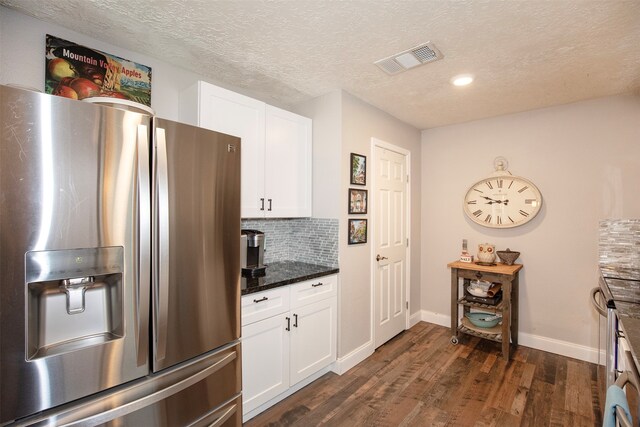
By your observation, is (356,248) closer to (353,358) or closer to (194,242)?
(353,358)

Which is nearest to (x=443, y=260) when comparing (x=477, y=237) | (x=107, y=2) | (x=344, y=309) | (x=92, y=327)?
(x=477, y=237)

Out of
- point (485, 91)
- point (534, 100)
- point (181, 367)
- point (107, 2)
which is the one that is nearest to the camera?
point (181, 367)

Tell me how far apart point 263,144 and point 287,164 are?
11.9 inches

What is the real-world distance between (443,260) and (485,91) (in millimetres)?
1998

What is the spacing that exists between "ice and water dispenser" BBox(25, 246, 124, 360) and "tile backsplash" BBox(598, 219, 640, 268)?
148 inches

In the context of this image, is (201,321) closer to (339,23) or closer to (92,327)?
(92,327)

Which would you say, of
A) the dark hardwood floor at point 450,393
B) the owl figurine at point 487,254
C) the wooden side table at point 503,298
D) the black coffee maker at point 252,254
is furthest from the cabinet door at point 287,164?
the owl figurine at point 487,254

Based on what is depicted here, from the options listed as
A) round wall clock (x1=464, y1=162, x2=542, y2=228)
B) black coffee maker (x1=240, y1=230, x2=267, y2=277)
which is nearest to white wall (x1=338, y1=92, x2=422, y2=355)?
black coffee maker (x1=240, y1=230, x2=267, y2=277)

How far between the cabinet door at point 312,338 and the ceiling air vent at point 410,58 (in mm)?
1890

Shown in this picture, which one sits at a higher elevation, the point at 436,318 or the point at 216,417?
the point at 216,417

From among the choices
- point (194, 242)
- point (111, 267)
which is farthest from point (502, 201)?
point (111, 267)

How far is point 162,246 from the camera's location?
133 centimetres

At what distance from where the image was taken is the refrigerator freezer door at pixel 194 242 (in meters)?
1.33

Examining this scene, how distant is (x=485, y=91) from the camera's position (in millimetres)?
2668
